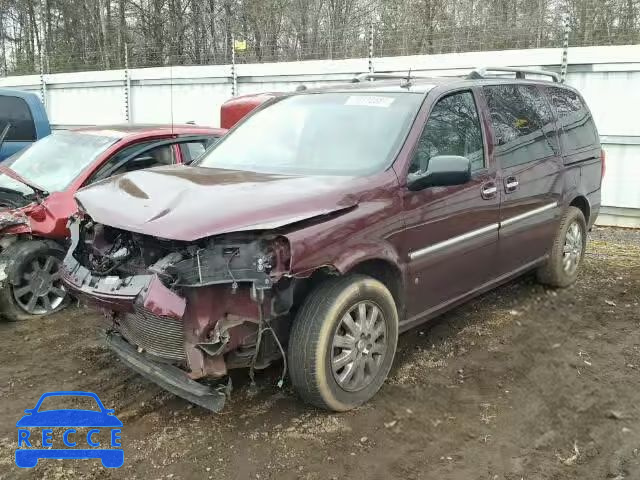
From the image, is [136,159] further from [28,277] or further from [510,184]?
[510,184]

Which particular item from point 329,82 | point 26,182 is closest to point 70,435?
point 26,182

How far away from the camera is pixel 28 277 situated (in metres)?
4.95

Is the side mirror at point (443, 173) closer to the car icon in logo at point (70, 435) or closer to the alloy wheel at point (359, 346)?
the alloy wheel at point (359, 346)

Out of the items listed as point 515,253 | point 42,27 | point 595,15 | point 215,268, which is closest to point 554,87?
point 515,253

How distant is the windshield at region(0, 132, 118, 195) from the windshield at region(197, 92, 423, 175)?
152 centimetres

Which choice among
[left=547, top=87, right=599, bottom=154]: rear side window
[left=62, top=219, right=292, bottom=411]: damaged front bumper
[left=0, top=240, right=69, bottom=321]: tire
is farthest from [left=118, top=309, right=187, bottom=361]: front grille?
[left=547, top=87, right=599, bottom=154]: rear side window

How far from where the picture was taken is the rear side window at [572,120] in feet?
17.7

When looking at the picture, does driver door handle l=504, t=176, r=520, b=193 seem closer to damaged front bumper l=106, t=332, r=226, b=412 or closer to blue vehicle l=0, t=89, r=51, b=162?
damaged front bumper l=106, t=332, r=226, b=412

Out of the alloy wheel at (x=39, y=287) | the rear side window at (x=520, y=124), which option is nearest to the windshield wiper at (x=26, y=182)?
the alloy wheel at (x=39, y=287)

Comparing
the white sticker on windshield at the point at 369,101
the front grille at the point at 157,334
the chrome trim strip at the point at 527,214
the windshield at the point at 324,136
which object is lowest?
the front grille at the point at 157,334

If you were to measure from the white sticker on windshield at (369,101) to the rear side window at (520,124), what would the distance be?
0.92 metres

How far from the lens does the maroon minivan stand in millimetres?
2998

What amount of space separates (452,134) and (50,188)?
3.44 m

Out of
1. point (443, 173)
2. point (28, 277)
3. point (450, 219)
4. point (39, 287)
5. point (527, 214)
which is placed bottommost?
point (39, 287)
